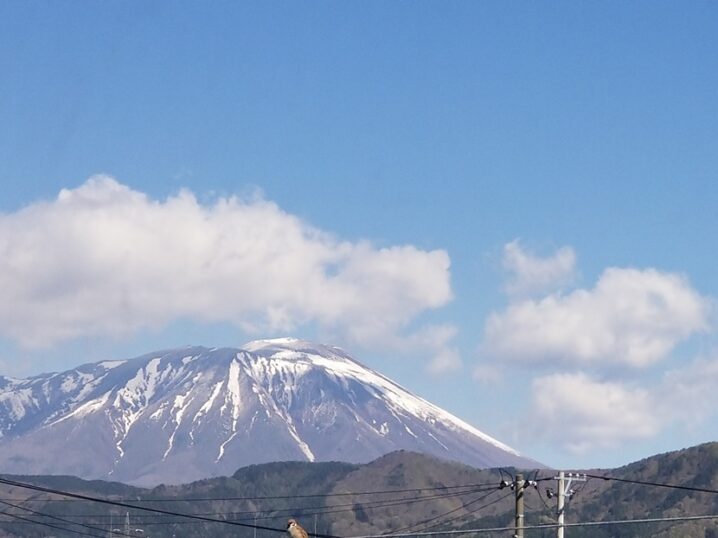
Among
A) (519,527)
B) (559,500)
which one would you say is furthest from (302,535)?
(559,500)

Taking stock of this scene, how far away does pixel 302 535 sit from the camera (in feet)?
184

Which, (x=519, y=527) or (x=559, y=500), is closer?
(x=519, y=527)

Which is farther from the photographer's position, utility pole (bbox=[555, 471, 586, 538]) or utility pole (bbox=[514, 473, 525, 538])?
utility pole (bbox=[555, 471, 586, 538])

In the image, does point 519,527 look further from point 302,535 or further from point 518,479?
point 302,535

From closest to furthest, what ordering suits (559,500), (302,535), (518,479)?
(302,535)
(518,479)
(559,500)

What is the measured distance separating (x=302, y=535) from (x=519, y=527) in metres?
13.8

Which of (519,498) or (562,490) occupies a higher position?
(562,490)

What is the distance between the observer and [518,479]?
230 feet

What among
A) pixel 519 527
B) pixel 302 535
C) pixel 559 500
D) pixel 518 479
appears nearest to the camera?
pixel 302 535

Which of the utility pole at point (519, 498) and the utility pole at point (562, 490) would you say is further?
the utility pole at point (562, 490)

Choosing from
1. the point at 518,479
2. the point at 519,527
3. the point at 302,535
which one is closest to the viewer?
the point at 302,535

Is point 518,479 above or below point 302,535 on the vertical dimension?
above

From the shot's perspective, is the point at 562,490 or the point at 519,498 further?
the point at 562,490

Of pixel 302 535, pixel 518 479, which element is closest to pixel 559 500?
pixel 518 479
